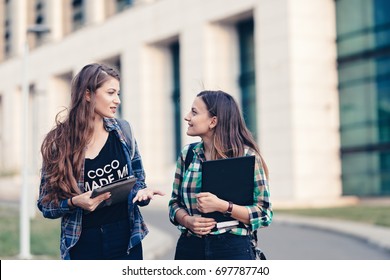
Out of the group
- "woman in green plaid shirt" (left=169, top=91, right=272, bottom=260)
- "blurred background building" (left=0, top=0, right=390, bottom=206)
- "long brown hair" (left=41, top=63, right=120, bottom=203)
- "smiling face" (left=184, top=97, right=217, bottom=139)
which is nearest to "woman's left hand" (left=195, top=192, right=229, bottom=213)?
"woman in green plaid shirt" (left=169, top=91, right=272, bottom=260)

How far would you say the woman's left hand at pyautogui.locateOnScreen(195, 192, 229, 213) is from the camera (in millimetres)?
3336

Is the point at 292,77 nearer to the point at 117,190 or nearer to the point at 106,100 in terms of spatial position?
the point at 106,100

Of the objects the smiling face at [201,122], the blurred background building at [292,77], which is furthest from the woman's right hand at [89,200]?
the blurred background building at [292,77]

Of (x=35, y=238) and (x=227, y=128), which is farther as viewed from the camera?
(x=35, y=238)

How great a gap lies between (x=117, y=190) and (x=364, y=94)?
25.5 m

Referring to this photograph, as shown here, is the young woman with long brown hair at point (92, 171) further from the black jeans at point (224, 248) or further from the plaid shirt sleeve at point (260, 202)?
the plaid shirt sleeve at point (260, 202)

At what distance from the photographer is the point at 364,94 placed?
91.1 ft

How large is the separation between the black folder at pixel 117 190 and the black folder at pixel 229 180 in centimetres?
36

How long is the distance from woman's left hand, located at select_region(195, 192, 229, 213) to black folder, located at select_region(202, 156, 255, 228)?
8 cm

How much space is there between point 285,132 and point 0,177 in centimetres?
2123

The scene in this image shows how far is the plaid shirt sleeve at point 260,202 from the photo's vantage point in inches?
134

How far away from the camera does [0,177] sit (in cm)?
4316

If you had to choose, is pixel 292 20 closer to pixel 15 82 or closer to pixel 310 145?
pixel 310 145

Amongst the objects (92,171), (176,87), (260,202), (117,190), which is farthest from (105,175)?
(176,87)
